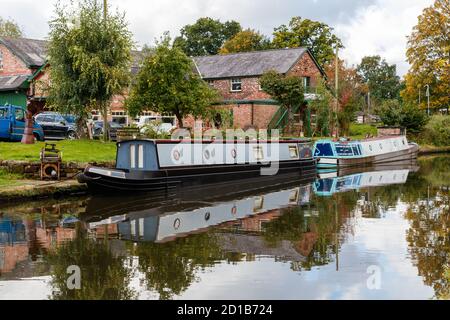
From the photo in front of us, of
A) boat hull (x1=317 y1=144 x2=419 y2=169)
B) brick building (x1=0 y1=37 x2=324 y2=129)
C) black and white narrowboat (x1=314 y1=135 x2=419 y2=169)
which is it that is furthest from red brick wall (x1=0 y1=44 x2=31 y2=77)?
boat hull (x1=317 y1=144 x2=419 y2=169)

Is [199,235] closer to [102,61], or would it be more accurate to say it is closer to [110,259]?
[110,259]

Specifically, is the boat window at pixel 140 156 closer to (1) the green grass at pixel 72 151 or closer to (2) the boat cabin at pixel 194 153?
(2) the boat cabin at pixel 194 153

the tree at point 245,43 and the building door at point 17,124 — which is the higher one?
the tree at point 245,43

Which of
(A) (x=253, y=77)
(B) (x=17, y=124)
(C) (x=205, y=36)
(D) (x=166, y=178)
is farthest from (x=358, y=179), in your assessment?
(C) (x=205, y=36)

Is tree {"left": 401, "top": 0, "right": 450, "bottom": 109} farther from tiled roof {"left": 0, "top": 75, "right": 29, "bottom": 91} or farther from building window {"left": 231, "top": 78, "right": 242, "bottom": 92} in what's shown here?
tiled roof {"left": 0, "top": 75, "right": 29, "bottom": 91}

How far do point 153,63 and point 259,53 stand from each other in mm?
16939

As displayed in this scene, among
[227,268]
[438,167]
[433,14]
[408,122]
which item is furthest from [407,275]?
[433,14]

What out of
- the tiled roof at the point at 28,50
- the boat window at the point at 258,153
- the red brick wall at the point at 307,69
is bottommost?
the boat window at the point at 258,153

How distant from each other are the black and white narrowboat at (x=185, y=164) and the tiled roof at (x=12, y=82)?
2032cm

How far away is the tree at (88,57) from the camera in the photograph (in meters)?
25.0

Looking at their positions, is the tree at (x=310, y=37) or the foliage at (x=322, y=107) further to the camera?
the tree at (x=310, y=37)

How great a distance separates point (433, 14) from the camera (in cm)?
4616

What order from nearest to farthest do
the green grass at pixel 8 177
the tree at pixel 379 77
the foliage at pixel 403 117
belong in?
the green grass at pixel 8 177
the foliage at pixel 403 117
the tree at pixel 379 77

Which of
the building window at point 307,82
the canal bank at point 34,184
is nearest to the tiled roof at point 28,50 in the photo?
the building window at point 307,82
